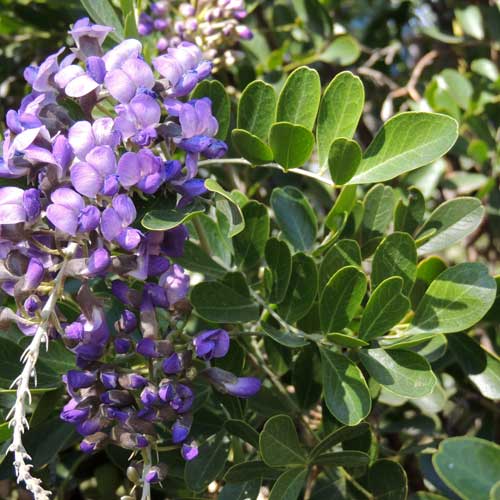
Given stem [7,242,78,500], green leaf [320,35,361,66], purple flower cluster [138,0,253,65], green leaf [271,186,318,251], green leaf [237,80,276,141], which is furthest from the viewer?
green leaf [320,35,361,66]

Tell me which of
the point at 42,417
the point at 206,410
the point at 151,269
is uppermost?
the point at 151,269

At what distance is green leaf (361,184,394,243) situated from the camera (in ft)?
3.59

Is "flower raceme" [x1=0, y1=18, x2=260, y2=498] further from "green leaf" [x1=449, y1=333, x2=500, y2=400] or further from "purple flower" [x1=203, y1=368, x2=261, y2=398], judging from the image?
"green leaf" [x1=449, y1=333, x2=500, y2=400]

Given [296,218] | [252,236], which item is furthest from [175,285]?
[296,218]

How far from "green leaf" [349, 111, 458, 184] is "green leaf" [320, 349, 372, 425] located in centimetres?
20

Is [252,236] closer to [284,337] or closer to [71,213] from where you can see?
[284,337]

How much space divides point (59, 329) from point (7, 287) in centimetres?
7

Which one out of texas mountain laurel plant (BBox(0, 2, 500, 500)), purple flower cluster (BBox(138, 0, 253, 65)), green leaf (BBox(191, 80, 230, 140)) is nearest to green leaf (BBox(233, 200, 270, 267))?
texas mountain laurel plant (BBox(0, 2, 500, 500))

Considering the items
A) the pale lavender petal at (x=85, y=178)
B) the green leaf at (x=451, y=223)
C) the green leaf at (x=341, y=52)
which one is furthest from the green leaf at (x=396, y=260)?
the green leaf at (x=341, y=52)

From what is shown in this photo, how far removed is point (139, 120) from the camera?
2.69ft

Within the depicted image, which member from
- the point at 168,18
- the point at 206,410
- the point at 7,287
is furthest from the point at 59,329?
the point at 168,18

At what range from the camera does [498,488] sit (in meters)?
0.67

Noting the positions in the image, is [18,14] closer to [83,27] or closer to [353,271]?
[83,27]

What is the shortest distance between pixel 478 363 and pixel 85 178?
56cm
